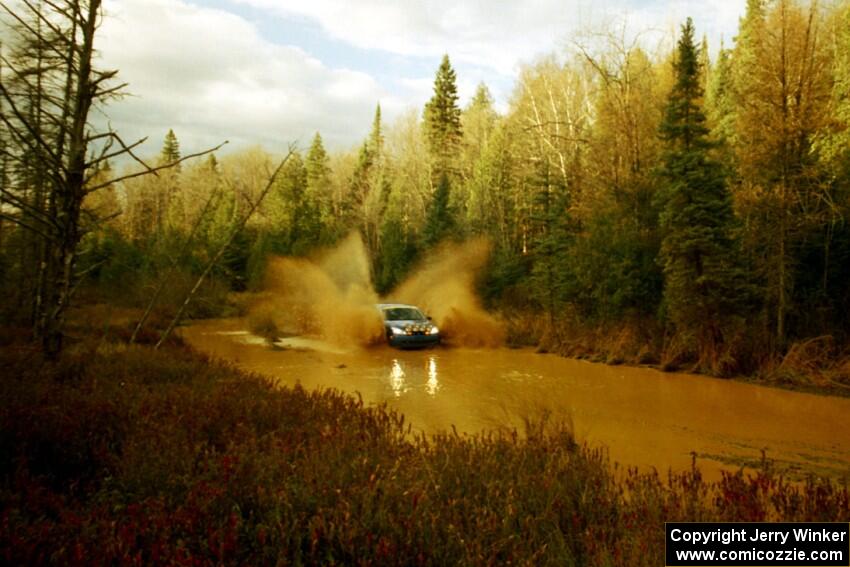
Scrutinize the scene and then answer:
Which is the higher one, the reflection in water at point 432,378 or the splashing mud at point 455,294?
the splashing mud at point 455,294

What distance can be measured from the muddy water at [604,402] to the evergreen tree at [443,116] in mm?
38743

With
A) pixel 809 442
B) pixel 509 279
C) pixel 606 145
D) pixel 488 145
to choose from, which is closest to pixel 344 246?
pixel 488 145

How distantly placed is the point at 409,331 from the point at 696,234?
11668mm

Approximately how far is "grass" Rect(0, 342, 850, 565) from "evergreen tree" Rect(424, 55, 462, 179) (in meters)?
51.8

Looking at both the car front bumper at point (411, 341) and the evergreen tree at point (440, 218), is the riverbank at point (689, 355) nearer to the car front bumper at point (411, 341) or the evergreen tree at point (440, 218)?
the car front bumper at point (411, 341)

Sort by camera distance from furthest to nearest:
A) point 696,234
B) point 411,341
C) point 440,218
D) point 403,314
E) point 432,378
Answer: point 440,218 < point 403,314 < point 411,341 < point 696,234 < point 432,378

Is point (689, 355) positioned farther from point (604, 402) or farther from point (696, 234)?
point (604, 402)

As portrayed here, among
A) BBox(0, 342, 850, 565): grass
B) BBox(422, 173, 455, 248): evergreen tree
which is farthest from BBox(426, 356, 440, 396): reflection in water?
BBox(422, 173, 455, 248): evergreen tree

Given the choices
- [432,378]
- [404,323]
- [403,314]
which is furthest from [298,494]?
[403,314]

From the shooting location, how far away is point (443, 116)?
63062mm

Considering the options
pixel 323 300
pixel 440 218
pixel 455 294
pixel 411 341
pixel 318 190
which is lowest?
pixel 411 341

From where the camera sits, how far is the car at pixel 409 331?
22609mm

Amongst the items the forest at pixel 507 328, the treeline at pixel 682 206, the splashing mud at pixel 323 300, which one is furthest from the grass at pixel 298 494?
the splashing mud at pixel 323 300

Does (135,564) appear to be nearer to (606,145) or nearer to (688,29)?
(688,29)
